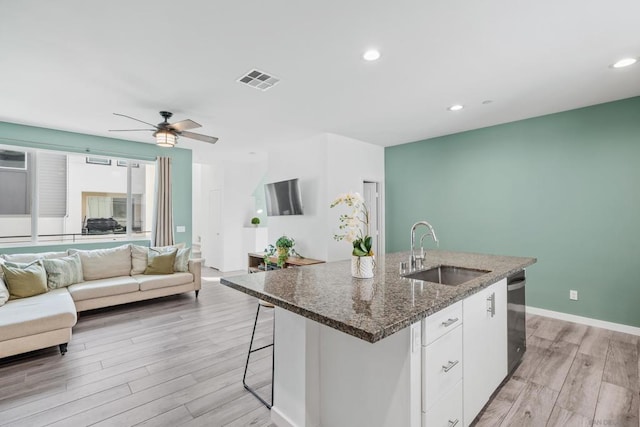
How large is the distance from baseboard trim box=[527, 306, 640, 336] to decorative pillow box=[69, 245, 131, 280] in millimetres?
6013

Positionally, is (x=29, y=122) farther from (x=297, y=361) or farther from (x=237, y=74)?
(x=297, y=361)

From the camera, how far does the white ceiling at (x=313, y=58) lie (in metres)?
1.95

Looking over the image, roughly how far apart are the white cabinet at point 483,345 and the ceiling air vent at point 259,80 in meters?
2.58

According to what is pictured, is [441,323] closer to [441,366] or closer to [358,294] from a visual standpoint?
[441,366]

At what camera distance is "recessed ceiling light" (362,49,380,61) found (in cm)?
242

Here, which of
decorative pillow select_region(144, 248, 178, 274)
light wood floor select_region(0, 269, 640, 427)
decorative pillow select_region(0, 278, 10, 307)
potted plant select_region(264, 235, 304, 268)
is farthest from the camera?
potted plant select_region(264, 235, 304, 268)

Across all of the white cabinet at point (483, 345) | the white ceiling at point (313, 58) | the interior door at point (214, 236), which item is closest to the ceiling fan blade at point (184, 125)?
the white ceiling at point (313, 58)

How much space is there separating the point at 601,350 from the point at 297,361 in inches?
128

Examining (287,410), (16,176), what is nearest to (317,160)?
(287,410)

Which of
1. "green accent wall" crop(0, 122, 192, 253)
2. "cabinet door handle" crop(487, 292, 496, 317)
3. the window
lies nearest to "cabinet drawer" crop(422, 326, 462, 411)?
"cabinet door handle" crop(487, 292, 496, 317)

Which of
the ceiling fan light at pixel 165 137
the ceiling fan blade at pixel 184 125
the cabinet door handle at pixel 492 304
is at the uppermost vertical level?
the ceiling fan blade at pixel 184 125

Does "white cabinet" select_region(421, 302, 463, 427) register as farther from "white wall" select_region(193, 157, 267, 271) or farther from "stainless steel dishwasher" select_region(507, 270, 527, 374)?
"white wall" select_region(193, 157, 267, 271)

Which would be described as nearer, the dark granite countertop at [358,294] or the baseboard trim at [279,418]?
the dark granite countertop at [358,294]

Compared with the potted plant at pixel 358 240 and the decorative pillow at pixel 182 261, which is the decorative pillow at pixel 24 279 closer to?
the decorative pillow at pixel 182 261
